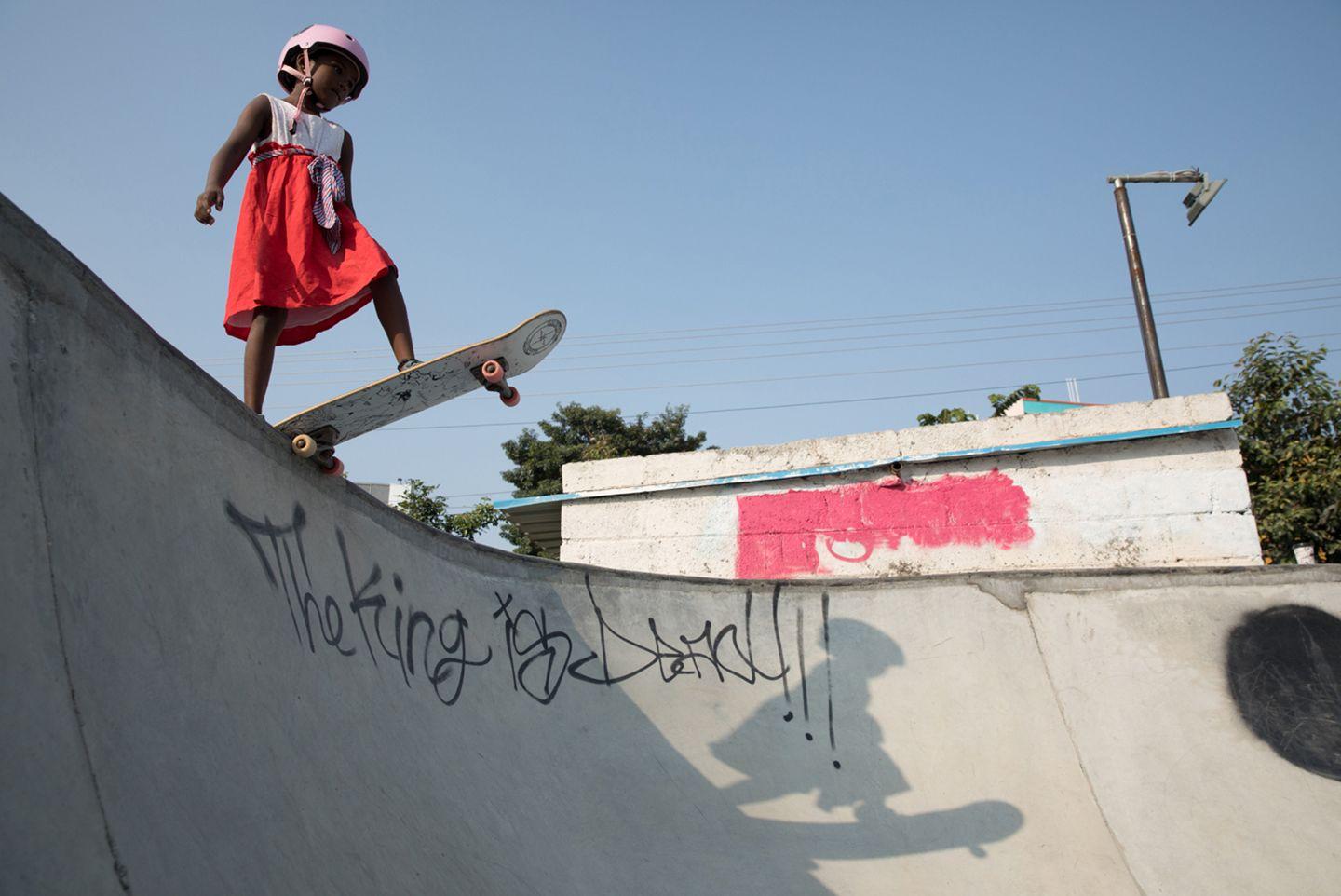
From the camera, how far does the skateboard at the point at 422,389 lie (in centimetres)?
A: 308

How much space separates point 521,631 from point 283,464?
1.69 meters

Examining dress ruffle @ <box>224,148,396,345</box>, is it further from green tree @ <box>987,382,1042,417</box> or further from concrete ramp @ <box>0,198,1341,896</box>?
green tree @ <box>987,382,1042,417</box>

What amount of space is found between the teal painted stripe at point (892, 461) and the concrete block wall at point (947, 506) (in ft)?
0.18

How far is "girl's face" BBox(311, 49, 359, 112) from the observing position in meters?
3.52

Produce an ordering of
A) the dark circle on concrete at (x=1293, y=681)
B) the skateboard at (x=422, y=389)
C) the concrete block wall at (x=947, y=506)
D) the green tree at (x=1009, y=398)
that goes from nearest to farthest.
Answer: the skateboard at (x=422, y=389), the dark circle on concrete at (x=1293, y=681), the concrete block wall at (x=947, y=506), the green tree at (x=1009, y=398)

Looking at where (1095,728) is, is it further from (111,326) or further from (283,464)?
A: (111,326)

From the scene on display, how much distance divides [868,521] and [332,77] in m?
6.54

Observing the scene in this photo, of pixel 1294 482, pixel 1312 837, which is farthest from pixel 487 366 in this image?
pixel 1294 482

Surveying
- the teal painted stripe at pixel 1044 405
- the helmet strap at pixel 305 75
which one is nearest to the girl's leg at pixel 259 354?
the helmet strap at pixel 305 75

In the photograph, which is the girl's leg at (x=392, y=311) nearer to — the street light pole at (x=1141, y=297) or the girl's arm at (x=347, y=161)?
the girl's arm at (x=347, y=161)

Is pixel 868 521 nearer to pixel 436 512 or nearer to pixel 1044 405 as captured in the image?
pixel 1044 405

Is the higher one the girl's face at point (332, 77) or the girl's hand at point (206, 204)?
the girl's face at point (332, 77)

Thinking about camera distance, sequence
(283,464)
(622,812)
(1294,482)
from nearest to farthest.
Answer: (283,464)
(622,812)
(1294,482)

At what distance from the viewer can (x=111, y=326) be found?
90.1 inches
